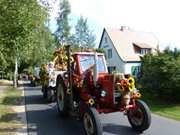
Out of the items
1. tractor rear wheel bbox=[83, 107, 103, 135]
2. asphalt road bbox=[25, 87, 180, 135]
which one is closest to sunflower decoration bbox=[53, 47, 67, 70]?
asphalt road bbox=[25, 87, 180, 135]

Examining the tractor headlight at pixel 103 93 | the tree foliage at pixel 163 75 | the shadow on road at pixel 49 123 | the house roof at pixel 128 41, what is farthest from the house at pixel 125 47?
the tractor headlight at pixel 103 93

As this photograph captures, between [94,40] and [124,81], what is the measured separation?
72539mm

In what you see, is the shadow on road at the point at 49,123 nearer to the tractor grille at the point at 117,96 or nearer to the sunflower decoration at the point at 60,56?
the tractor grille at the point at 117,96

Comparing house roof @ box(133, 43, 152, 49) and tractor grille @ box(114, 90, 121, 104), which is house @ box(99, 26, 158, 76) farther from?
tractor grille @ box(114, 90, 121, 104)

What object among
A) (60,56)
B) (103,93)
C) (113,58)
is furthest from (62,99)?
(113,58)

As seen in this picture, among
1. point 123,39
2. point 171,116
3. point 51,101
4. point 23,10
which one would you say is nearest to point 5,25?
point 23,10

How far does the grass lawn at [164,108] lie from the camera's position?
15.1 metres

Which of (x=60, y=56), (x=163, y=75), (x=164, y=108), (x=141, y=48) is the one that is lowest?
(x=164, y=108)

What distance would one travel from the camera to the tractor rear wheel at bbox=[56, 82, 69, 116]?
13.6m

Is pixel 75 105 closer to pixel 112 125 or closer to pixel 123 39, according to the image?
pixel 112 125

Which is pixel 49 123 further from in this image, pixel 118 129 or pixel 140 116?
pixel 140 116

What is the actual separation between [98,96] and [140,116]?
4.55 feet

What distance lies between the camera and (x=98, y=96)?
37.7ft

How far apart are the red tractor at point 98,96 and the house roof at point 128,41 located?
37517mm
